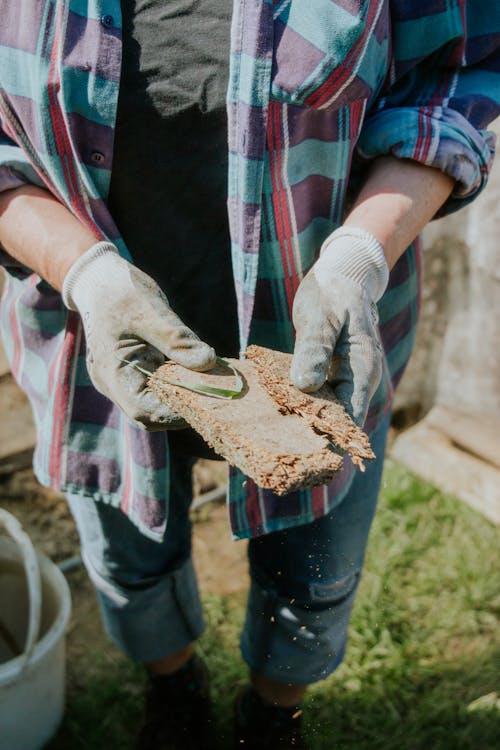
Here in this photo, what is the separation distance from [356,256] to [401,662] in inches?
56.7

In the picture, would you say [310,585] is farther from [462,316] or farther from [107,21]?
[462,316]

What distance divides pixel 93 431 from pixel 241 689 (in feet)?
2.90

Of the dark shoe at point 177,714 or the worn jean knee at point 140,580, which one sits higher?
the worn jean knee at point 140,580

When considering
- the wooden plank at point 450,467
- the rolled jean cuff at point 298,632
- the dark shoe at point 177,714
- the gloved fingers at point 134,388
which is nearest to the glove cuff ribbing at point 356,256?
the gloved fingers at point 134,388

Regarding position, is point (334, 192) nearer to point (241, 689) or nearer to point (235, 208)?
point (235, 208)

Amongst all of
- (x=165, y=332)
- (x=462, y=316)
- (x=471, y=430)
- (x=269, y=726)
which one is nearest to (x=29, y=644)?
(x=269, y=726)

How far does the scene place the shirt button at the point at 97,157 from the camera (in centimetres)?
122

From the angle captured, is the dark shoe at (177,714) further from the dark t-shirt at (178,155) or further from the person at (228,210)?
the dark t-shirt at (178,155)

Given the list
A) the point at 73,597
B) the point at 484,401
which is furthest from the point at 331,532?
the point at 484,401

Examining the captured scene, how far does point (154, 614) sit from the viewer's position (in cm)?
176

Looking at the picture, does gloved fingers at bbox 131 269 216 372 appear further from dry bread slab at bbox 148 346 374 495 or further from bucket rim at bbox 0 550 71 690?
bucket rim at bbox 0 550 71 690

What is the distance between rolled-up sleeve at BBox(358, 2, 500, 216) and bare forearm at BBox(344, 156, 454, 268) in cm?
3

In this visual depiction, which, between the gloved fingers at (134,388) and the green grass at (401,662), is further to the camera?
the green grass at (401,662)

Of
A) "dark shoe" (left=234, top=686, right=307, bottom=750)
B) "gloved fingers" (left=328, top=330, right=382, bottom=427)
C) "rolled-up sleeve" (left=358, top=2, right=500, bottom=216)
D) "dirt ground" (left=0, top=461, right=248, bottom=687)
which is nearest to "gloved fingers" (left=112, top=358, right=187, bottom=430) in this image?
"gloved fingers" (left=328, top=330, right=382, bottom=427)
